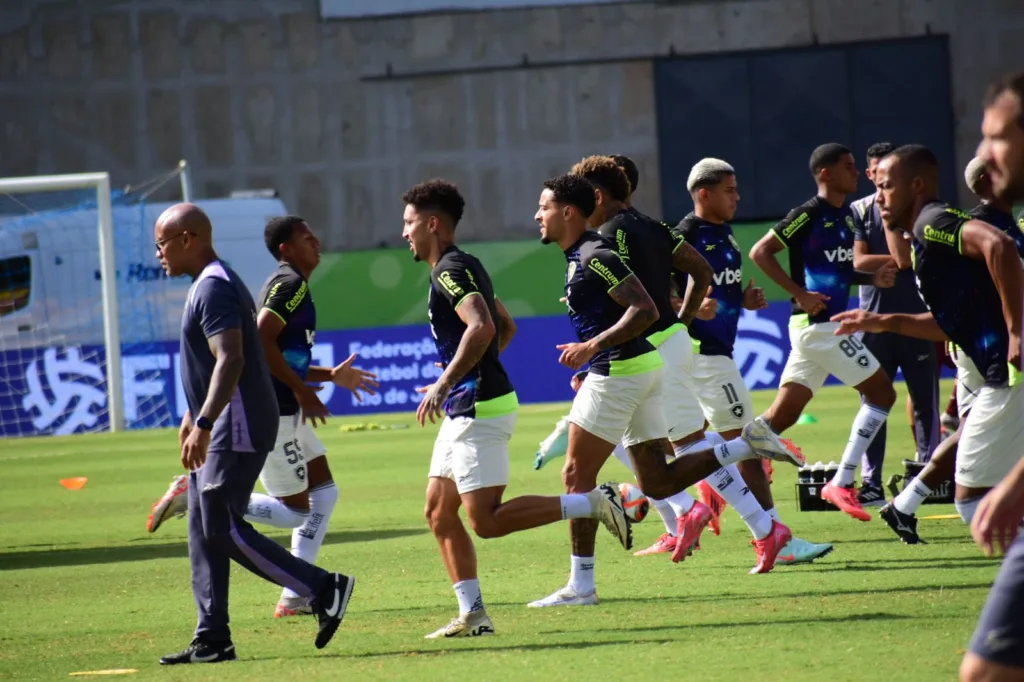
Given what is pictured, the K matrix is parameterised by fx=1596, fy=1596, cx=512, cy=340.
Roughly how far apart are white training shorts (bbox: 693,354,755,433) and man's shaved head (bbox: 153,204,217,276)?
3.68m

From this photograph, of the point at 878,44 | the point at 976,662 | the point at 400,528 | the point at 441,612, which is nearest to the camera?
the point at 976,662

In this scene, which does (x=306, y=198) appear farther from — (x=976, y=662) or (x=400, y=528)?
(x=976, y=662)

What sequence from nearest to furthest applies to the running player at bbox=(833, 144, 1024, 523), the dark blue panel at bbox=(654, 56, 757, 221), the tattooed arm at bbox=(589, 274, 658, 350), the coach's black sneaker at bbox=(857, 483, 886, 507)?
the running player at bbox=(833, 144, 1024, 523) < the tattooed arm at bbox=(589, 274, 658, 350) < the coach's black sneaker at bbox=(857, 483, 886, 507) < the dark blue panel at bbox=(654, 56, 757, 221)

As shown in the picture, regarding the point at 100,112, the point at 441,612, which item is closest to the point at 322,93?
the point at 100,112

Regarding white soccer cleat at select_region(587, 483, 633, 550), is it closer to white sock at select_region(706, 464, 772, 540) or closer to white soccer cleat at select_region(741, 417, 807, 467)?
white soccer cleat at select_region(741, 417, 807, 467)

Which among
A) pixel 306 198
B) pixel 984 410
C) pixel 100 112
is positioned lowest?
pixel 984 410

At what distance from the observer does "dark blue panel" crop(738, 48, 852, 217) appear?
121 ft

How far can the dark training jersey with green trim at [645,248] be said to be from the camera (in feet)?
28.1

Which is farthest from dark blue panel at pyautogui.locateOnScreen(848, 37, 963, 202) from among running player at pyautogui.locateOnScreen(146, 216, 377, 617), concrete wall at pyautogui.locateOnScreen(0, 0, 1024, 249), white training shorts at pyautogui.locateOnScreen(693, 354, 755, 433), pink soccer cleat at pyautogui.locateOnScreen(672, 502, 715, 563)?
running player at pyautogui.locateOnScreen(146, 216, 377, 617)

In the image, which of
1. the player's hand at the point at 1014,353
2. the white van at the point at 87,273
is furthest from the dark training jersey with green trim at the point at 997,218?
the white van at the point at 87,273

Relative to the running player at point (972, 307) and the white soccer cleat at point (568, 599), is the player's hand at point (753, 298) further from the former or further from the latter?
the running player at point (972, 307)

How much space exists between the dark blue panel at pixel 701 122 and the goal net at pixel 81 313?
13.1m

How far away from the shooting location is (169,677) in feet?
21.7

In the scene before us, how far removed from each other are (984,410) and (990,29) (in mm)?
32923
